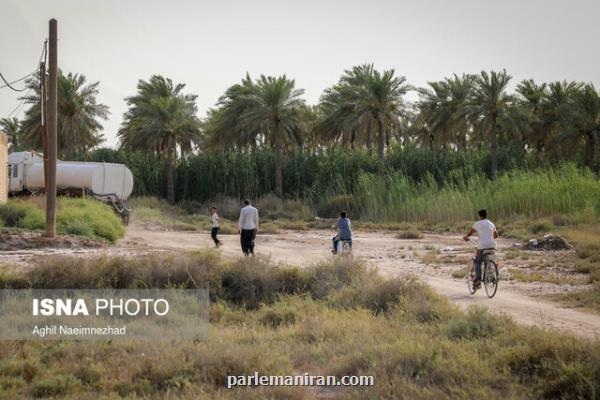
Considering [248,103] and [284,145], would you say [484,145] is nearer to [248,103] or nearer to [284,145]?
[284,145]

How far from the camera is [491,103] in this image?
153 feet

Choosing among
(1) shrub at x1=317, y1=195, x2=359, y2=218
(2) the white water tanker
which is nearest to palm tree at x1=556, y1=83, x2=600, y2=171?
(1) shrub at x1=317, y1=195, x2=359, y2=218

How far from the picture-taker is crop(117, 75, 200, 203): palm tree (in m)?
49.2

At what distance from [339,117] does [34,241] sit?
29.8m

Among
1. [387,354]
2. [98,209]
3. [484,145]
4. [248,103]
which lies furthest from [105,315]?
[484,145]

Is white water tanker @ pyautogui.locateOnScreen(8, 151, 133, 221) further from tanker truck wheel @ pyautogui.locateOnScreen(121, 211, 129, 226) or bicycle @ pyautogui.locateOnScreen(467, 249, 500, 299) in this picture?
bicycle @ pyautogui.locateOnScreen(467, 249, 500, 299)

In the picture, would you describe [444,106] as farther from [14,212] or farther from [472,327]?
[472,327]

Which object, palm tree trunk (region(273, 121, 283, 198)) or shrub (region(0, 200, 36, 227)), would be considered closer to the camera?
shrub (region(0, 200, 36, 227))

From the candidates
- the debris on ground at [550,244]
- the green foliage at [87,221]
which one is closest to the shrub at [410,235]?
the debris on ground at [550,244]

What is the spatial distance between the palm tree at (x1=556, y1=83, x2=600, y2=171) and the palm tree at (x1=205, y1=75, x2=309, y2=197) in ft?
59.6

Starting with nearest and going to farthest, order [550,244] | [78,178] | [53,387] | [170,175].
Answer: [53,387]
[550,244]
[78,178]
[170,175]

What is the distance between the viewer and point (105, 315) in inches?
455

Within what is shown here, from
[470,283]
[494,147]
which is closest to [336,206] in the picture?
[494,147]

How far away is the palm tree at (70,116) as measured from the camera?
1981 inches
